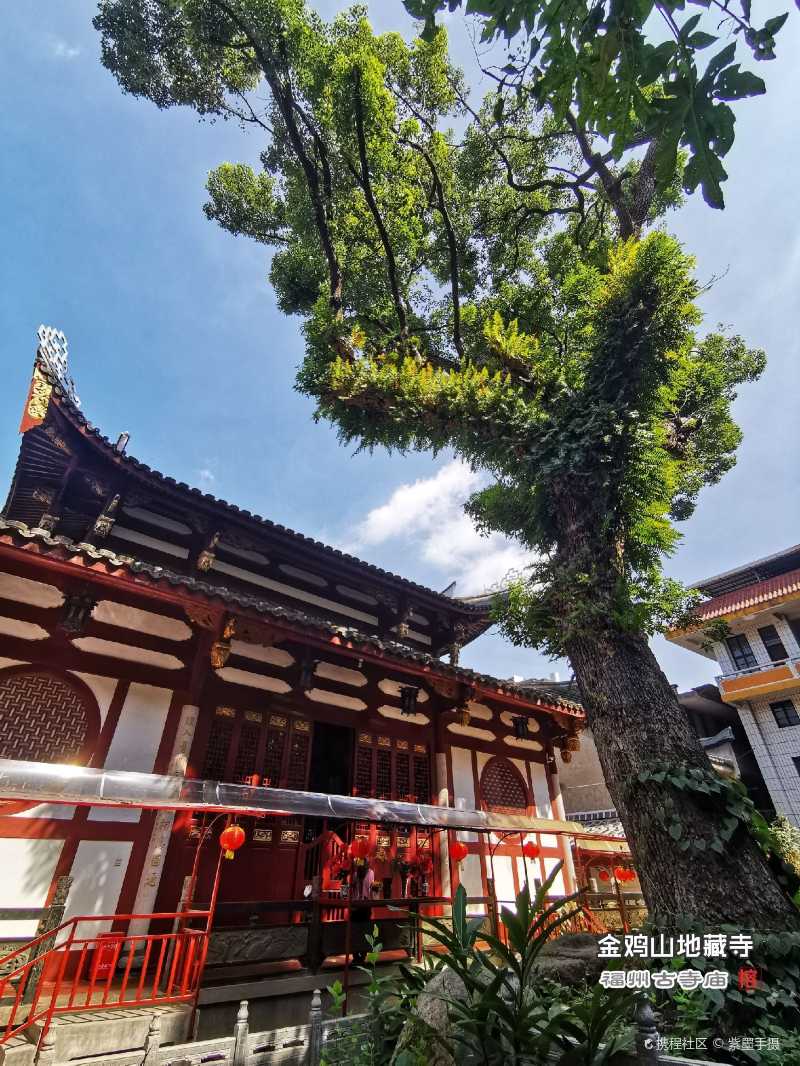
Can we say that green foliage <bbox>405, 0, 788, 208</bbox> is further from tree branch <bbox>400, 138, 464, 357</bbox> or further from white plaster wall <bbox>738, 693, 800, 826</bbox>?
white plaster wall <bbox>738, 693, 800, 826</bbox>

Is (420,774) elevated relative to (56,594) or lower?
lower

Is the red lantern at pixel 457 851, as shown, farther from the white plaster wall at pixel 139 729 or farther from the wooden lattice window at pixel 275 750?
the white plaster wall at pixel 139 729

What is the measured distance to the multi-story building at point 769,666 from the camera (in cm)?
1797

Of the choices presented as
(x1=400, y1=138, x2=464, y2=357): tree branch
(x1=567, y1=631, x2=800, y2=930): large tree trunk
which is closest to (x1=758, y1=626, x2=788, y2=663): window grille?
(x1=400, y1=138, x2=464, y2=357): tree branch

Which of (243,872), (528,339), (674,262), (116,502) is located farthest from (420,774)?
(674,262)

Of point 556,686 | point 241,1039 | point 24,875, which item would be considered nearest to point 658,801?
point 241,1039

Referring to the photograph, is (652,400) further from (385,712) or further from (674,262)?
(385,712)

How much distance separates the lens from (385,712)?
9.15 metres

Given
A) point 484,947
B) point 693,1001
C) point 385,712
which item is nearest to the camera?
point 693,1001

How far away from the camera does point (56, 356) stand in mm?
6906

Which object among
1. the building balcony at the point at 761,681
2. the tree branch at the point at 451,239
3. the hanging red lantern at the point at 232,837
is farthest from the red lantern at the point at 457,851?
the building balcony at the point at 761,681

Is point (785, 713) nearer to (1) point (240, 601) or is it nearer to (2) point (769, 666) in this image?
(2) point (769, 666)

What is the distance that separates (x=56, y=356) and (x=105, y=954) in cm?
713

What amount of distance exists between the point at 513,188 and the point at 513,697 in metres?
10.4
